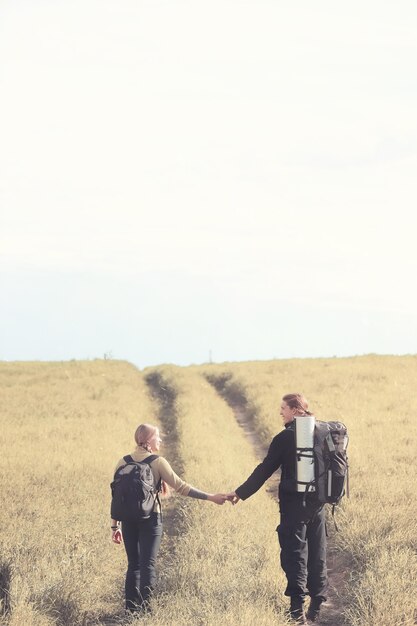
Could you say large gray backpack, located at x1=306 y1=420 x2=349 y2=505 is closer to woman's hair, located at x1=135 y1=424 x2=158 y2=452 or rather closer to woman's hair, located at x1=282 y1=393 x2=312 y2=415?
woman's hair, located at x1=282 y1=393 x2=312 y2=415

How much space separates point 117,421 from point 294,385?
830cm

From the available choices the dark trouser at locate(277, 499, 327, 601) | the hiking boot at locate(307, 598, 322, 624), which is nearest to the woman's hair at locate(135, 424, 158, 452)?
the dark trouser at locate(277, 499, 327, 601)

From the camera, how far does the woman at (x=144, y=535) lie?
883 cm

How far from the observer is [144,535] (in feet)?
29.1

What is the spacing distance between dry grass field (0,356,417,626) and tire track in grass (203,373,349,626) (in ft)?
0.36

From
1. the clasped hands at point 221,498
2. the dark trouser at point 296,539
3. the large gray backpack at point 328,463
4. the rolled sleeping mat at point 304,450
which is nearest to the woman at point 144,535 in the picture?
the clasped hands at point 221,498

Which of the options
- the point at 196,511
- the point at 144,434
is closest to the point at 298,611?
the point at 144,434

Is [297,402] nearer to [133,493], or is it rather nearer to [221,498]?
[221,498]

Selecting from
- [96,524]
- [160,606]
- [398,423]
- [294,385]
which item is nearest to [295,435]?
[160,606]

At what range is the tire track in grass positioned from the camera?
9.57m

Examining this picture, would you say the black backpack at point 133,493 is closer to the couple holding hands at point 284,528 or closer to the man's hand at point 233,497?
the couple holding hands at point 284,528

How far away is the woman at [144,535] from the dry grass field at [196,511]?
10.7 inches

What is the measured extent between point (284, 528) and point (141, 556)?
5.27ft

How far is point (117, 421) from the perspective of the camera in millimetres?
25250
